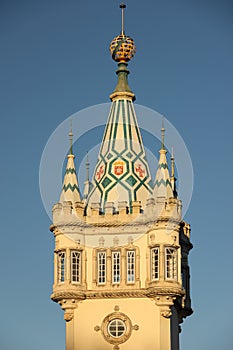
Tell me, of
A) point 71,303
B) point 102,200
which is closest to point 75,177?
point 102,200

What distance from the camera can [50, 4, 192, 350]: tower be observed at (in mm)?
71625

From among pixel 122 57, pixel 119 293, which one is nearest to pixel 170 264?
pixel 119 293

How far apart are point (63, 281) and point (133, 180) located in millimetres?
6899

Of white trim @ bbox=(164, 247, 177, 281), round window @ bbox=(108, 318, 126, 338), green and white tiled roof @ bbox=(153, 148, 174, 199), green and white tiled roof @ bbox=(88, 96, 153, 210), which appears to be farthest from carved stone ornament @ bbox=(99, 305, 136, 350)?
green and white tiled roof @ bbox=(153, 148, 174, 199)

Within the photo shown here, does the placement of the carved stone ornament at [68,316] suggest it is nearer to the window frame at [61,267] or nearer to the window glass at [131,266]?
the window frame at [61,267]

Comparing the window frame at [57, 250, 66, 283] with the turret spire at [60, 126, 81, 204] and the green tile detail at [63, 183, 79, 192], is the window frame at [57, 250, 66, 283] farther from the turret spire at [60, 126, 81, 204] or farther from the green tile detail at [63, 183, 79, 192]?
the green tile detail at [63, 183, 79, 192]

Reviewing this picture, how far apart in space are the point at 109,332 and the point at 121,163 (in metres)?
9.58

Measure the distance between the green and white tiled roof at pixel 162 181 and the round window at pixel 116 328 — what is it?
22.6 ft

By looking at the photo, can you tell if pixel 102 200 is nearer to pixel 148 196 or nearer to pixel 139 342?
pixel 148 196

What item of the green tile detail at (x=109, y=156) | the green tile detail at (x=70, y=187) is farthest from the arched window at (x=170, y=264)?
the green tile detail at (x=109, y=156)

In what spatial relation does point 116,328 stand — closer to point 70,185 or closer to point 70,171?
point 70,185

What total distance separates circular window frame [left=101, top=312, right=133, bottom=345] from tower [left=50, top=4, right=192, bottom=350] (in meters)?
0.05

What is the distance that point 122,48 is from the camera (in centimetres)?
7856

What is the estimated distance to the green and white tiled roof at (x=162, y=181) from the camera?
73375 millimetres
